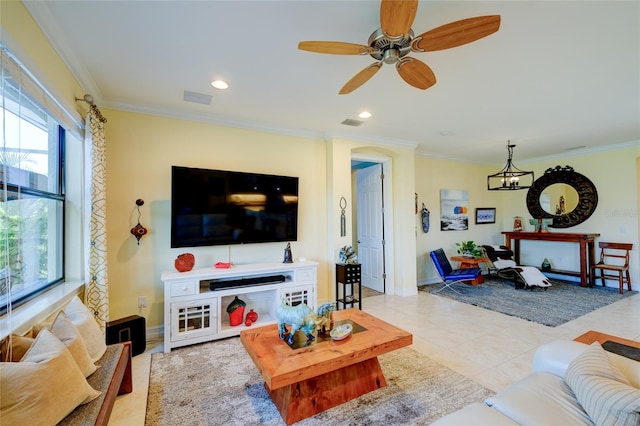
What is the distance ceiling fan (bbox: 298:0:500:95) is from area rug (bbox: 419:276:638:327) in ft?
11.7

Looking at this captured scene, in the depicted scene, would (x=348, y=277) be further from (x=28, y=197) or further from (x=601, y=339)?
(x=28, y=197)

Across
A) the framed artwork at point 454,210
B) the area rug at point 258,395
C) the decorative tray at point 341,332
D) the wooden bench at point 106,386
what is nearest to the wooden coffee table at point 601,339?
the area rug at point 258,395

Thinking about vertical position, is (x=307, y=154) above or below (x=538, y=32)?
below

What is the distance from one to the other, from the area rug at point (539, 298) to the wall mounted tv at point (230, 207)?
3.17 m

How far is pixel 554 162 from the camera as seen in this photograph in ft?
20.5

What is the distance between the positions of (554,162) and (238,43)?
7022mm

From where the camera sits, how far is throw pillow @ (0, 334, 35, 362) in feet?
4.60

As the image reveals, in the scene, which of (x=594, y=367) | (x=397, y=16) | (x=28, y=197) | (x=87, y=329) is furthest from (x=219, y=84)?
(x=594, y=367)

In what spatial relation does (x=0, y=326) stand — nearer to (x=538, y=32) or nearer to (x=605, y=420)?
(x=605, y=420)

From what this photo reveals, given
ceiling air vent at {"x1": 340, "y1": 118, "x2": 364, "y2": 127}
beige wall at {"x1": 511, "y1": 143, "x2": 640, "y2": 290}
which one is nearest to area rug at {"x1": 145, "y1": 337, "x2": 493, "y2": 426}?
ceiling air vent at {"x1": 340, "y1": 118, "x2": 364, "y2": 127}

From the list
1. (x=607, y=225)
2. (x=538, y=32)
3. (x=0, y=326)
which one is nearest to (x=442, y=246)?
(x=607, y=225)

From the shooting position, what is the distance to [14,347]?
1435mm

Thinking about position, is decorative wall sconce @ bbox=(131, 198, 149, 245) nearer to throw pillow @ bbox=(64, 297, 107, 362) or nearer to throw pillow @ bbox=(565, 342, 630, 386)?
throw pillow @ bbox=(64, 297, 107, 362)

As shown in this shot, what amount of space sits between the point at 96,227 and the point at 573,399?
3.61 metres
